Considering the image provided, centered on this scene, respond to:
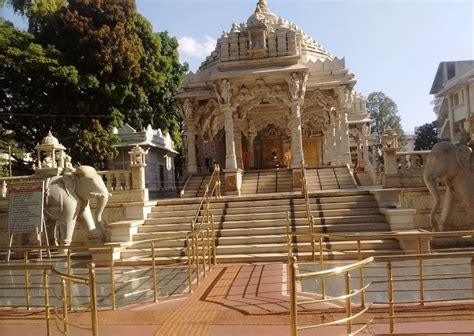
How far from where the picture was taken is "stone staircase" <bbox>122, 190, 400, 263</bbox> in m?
9.07

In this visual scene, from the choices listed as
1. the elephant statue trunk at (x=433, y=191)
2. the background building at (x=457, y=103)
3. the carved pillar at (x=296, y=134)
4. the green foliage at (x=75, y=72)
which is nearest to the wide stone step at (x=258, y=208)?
the elephant statue trunk at (x=433, y=191)

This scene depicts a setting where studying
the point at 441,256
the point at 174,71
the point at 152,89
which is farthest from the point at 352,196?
the point at 174,71

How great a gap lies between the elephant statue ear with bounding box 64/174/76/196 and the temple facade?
635 cm

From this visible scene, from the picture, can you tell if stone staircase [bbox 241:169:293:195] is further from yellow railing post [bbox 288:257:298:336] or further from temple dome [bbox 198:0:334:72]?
yellow railing post [bbox 288:257:298:336]

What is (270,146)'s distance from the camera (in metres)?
25.0

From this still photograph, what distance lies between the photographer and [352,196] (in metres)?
11.6

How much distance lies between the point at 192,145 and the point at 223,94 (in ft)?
13.4

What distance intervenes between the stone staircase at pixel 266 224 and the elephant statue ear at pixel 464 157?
230cm

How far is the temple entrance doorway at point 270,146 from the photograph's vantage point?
81.1ft

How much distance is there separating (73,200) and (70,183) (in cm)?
49

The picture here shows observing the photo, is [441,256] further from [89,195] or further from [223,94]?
[223,94]

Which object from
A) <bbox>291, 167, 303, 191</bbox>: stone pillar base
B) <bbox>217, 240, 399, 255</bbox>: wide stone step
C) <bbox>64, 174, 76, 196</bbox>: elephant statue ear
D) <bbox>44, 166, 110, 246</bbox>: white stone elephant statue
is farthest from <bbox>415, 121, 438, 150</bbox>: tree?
<bbox>64, 174, 76, 196</bbox>: elephant statue ear

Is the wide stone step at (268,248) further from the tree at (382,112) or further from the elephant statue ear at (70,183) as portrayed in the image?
the tree at (382,112)

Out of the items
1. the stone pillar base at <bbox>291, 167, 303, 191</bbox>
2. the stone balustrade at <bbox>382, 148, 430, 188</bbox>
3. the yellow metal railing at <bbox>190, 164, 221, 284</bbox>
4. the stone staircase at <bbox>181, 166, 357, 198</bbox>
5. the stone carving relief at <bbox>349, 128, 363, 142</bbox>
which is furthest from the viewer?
the stone carving relief at <bbox>349, 128, 363, 142</bbox>
